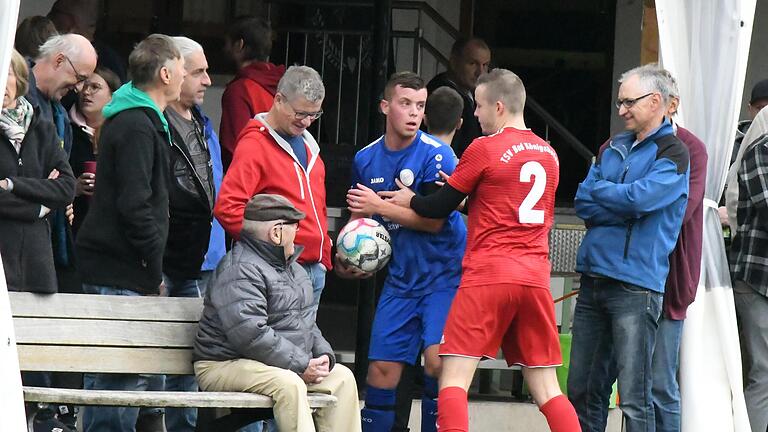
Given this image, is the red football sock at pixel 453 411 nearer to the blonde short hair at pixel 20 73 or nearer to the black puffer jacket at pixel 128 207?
the black puffer jacket at pixel 128 207

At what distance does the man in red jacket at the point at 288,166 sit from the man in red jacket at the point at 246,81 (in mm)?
1283

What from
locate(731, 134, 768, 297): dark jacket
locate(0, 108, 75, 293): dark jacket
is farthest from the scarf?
locate(731, 134, 768, 297): dark jacket

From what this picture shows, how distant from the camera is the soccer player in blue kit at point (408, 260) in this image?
7.29m

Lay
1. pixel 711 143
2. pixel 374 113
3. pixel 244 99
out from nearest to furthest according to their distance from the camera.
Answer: pixel 711 143, pixel 244 99, pixel 374 113

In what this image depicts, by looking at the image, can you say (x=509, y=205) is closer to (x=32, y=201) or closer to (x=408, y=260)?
(x=408, y=260)

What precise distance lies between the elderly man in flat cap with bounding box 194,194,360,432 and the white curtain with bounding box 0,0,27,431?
844 millimetres

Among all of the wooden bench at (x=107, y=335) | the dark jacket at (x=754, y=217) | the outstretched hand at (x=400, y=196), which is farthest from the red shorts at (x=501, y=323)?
the dark jacket at (x=754, y=217)

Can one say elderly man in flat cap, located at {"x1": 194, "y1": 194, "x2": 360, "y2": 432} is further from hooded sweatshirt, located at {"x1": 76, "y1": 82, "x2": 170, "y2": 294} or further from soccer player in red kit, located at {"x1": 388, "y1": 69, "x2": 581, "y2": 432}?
soccer player in red kit, located at {"x1": 388, "y1": 69, "x2": 581, "y2": 432}

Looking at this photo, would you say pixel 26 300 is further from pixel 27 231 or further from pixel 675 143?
pixel 675 143

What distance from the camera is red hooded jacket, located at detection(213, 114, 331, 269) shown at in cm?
680

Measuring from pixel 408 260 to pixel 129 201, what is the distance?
1567 mm

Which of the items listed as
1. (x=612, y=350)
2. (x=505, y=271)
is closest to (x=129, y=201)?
(x=505, y=271)

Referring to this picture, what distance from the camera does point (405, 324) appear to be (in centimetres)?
732

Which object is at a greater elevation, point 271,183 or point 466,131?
point 466,131
